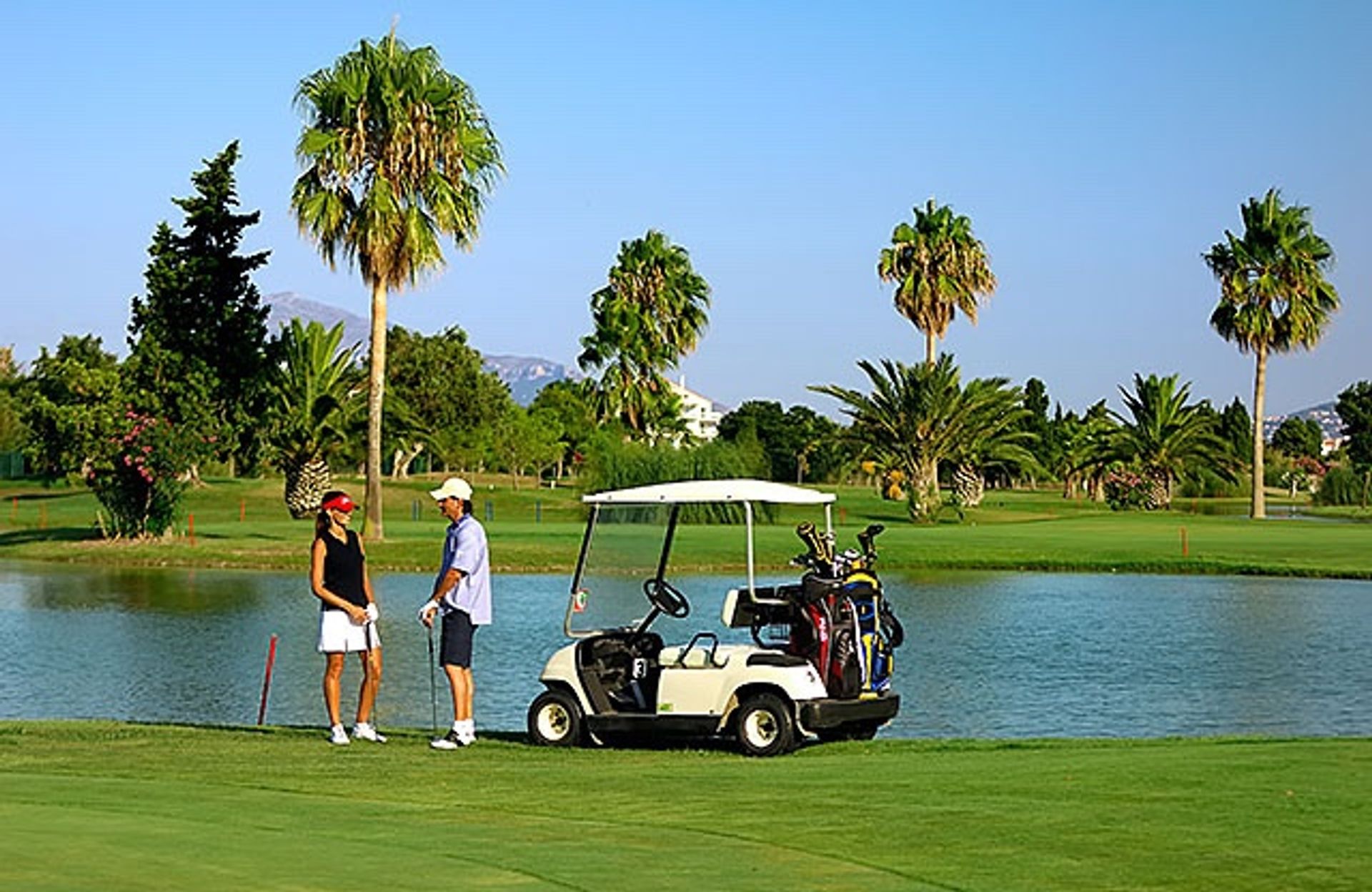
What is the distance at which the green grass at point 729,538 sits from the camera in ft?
156

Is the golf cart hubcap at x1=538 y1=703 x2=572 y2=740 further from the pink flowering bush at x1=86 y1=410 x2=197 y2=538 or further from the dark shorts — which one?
the pink flowering bush at x1=86 y1=410 x2=197 y2=538

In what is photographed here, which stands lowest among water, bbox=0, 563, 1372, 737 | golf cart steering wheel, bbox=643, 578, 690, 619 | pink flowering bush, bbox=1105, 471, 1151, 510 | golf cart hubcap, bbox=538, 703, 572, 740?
water, bbox=0, 563, 1372, 737

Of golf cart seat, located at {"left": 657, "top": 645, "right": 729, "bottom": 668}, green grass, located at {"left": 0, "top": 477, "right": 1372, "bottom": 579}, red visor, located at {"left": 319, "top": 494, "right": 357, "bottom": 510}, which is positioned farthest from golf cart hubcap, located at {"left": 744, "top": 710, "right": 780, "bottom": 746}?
green grass, located at {"left": 0, "top": 477, "right": 1372, "bottom": 579}

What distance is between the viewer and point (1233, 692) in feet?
77.4

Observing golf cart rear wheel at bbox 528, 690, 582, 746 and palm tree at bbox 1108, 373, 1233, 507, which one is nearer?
golf cart rear wheel at bbox 528, 690, 582, 746

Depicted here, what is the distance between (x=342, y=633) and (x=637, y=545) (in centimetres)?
267

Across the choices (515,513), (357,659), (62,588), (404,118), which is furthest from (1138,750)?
(515,513)

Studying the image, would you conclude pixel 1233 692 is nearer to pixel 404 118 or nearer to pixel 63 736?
pixel 63 736

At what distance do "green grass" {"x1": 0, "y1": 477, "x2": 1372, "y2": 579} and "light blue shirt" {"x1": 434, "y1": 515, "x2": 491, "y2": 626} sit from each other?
1066 cm

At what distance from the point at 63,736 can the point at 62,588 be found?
24451 mm

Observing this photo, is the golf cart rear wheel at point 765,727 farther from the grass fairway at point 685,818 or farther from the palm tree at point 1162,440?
the palm tree at point 1162,440

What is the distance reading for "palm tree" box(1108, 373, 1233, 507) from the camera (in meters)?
88.9

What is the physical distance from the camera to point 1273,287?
80.2 metres

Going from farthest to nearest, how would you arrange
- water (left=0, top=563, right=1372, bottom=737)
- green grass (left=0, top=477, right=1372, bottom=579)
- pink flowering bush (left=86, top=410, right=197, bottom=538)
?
pink flowering bush (left=86, top=410, right=197, bottom=538), green grass (left=0, top=477, right=1372, bottom=579), water (left=0, top=563, right=1372, bottom=737)
